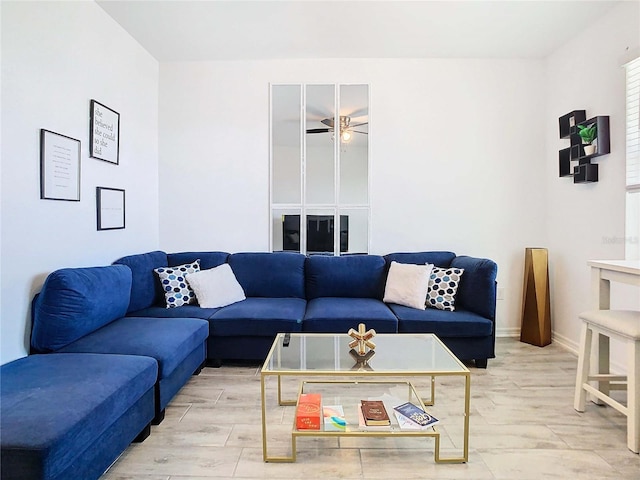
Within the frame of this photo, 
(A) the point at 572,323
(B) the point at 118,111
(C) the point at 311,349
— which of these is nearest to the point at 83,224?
(B) the point at 118,111

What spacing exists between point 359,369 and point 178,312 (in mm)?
1713

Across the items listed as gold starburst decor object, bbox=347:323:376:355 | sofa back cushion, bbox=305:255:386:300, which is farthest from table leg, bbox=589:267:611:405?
sofa back cushion, bbox=305:255:386:300

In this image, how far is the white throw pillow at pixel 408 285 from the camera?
3061mm

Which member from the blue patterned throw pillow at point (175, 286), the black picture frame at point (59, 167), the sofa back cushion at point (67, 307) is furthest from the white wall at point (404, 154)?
the sofa back cushion at point (67, 307)

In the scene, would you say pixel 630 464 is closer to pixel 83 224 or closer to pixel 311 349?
pixel 311 349

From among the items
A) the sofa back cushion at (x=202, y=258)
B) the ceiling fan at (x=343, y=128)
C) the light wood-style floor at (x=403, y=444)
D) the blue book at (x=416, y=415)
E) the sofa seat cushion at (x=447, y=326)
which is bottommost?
the light wood-style floor at (x=403, y=444)

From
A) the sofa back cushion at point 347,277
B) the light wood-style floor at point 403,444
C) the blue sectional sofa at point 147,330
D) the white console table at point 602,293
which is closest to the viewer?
the blue sectional sofa at point 147,330

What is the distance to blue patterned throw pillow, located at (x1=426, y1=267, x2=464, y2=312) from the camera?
304cm

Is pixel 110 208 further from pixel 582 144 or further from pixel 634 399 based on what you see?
pixel 582 144

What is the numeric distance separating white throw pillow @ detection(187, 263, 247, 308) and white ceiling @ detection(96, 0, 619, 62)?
2.06 m

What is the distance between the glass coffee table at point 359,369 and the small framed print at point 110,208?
5.68 feet

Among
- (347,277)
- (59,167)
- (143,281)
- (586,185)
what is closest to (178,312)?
(143,281)

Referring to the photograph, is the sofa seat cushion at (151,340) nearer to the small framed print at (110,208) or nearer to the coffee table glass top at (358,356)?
the coffee table glass top at (358,356)

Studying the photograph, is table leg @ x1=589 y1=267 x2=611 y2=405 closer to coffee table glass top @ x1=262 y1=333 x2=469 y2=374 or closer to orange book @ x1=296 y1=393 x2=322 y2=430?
coffee table glass top @ x1=262 y1=333 x2=469 y2=374
